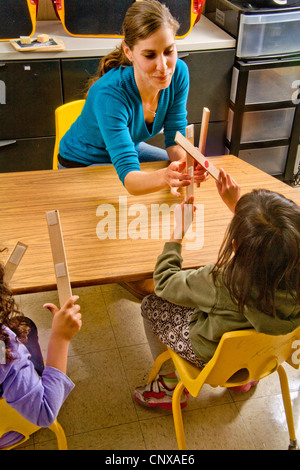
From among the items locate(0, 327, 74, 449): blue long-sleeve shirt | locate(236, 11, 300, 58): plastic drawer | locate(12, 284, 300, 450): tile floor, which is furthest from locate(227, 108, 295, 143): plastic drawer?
locate(0, 327, 74, 449): blue long-sleeve shirt

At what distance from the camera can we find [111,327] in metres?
2.00

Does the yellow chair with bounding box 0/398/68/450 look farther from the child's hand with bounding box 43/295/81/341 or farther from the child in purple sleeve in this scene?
the child's hand with bounding box 43/295/81/341

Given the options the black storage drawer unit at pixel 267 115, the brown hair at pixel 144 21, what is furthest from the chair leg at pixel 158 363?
the black storage drawer unit at pixel 267 115

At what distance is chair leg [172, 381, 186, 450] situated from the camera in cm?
144

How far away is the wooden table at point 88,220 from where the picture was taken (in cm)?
130

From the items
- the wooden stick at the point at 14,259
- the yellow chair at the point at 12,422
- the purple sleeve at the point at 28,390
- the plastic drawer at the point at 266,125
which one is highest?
the wooden stick at the point at 14,259

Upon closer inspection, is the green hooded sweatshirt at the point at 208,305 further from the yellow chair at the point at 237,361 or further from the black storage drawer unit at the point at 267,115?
the black storage drawer unit at the point at 267,115

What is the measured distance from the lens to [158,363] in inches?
64.2

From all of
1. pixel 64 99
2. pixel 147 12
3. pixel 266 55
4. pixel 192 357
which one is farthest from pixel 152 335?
pixel 266 55

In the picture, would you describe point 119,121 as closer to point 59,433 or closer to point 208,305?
point 208,305

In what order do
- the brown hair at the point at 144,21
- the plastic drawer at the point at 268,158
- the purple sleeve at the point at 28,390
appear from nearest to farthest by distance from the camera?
the purple sleeve at the point at 28,390 < the brown hair at the point at 144,21 < the plastic drawer at the point at 268,158

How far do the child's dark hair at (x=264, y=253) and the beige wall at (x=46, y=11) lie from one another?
6.88 ft

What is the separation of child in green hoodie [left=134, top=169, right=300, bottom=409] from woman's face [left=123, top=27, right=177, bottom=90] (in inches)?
22.6
